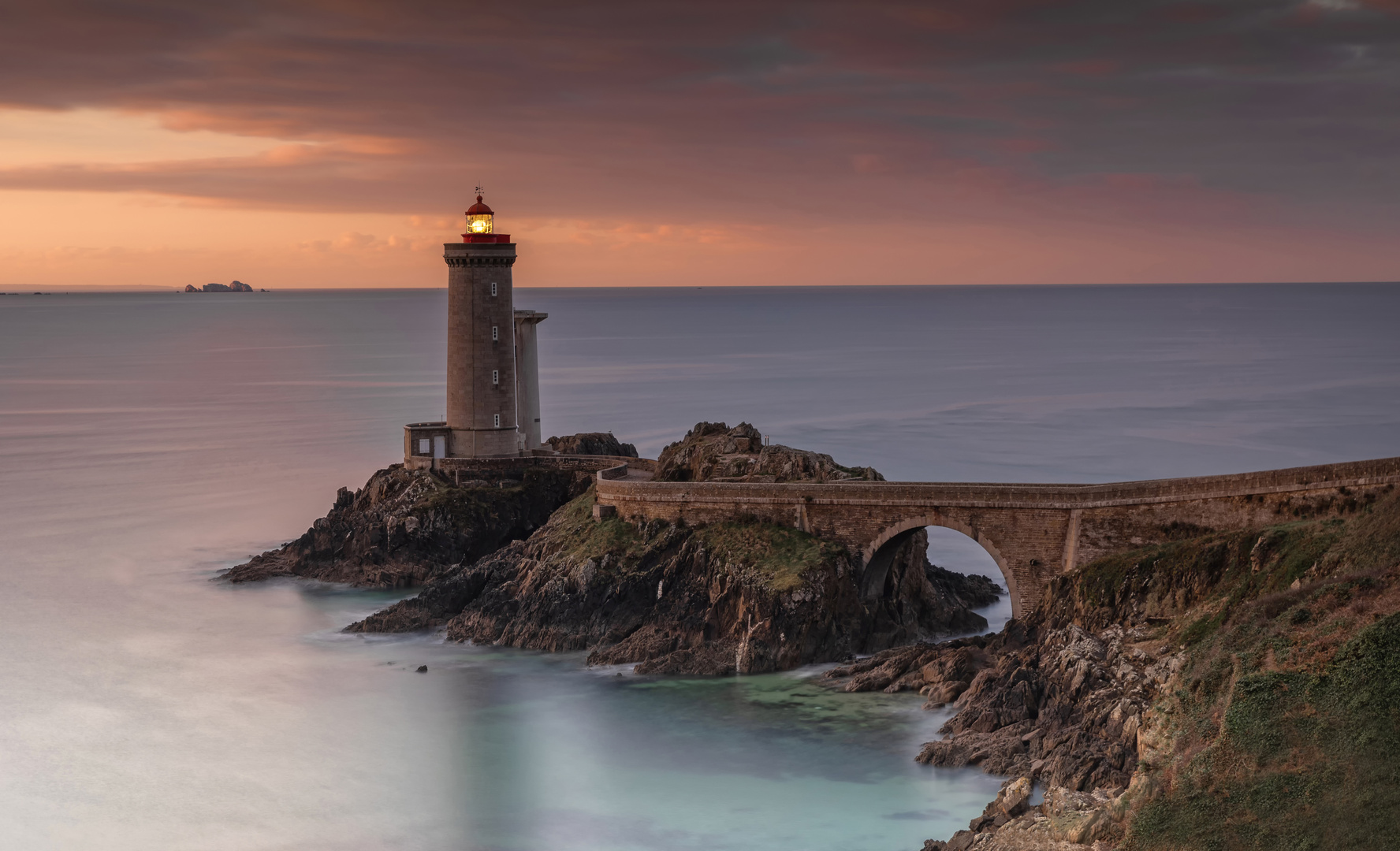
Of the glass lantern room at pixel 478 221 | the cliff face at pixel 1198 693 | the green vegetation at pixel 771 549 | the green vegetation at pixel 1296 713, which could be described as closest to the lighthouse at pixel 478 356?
the glass lantern room at pixel 478 221

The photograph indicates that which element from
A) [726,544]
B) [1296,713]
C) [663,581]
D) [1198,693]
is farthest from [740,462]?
[1296,713]

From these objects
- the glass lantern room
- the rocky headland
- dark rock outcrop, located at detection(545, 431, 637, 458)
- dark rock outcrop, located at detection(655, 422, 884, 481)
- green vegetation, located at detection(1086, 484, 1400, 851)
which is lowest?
green vegetation, located at detection(1086, 484, 1400, 851)

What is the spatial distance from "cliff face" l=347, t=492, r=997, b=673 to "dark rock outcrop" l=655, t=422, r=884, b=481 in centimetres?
280

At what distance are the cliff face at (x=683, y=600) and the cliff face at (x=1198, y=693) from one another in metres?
2.73

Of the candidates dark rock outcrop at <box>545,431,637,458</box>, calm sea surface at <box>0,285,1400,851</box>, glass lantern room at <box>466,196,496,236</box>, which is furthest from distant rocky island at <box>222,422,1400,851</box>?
glass lantern room at <box>466,196,496,236</box>

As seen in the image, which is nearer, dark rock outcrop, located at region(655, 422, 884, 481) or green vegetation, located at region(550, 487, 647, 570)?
green vegetation, located at region(550, 487, 647, 570)

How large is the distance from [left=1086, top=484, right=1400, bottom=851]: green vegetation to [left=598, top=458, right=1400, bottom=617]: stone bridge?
10.9ft

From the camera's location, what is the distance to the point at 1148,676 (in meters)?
30.6

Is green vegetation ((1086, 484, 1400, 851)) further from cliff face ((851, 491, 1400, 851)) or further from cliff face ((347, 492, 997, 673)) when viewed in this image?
cliff face ((347, 492, 997, 673))

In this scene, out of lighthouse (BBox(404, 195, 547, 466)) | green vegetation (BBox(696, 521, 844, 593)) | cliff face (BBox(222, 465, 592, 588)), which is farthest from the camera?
lighthouse (BBox(404, 195, 547, 466))

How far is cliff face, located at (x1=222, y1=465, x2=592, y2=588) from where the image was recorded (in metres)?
51.6

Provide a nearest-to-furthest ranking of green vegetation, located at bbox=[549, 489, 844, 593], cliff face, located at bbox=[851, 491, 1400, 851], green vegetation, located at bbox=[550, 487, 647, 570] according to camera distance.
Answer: cliff face, located at bbox=[851, 491, 1400, 851], green vegetation, located at bbox=[549, 489, 844, 593], green vegetation, located at bbox=[550, 487, 647, 570]

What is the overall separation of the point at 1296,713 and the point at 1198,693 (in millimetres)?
2776

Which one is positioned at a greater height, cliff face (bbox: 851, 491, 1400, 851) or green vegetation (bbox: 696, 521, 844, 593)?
green vegetation (bbox: 696, 521, 844, 593)
